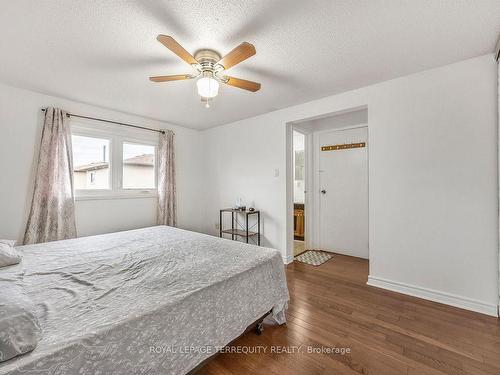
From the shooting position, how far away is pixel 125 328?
3.23ft

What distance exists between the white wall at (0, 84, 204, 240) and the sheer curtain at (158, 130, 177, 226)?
18cm

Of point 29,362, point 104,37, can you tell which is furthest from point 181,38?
point 29,362

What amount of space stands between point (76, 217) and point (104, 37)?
2.38 meters

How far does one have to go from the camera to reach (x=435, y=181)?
7.54 feet

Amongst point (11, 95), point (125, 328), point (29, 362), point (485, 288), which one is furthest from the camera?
point (11, 95)

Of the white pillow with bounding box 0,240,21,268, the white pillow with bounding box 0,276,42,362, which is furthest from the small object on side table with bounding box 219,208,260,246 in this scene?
the white pillow with bounding box 0,276,42,362

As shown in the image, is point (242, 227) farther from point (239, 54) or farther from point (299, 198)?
point (239, 54)

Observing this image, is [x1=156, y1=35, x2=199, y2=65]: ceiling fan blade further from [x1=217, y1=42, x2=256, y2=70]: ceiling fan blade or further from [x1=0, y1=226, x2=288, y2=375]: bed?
[x1=0, y1=226, x2=288, y2=375]: bed

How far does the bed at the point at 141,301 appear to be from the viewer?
2.96ft

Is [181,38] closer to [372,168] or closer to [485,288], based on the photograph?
[372,168]

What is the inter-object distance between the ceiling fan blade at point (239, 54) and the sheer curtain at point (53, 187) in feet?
8.03

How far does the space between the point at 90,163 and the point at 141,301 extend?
113 inches

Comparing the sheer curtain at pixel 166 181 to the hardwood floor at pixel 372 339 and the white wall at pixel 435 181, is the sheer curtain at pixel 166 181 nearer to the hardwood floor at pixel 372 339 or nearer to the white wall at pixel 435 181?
the hardwood floor at pixel 372 339

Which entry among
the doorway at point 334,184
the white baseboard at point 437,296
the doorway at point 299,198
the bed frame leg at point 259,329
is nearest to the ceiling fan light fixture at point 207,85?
the doorway at point 334,184
